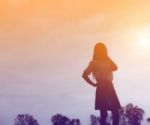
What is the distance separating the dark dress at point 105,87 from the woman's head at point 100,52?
20 cm

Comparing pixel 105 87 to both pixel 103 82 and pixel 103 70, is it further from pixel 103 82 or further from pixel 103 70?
pixel 103 70

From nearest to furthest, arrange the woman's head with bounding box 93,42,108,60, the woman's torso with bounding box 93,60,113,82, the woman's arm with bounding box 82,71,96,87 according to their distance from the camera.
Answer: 1. the woman's head with bounding box 93,42,108,60
2. the woman's torso with bounding box 93,60,113,82
3. the woman's arm with bounding box 82,71,96,87

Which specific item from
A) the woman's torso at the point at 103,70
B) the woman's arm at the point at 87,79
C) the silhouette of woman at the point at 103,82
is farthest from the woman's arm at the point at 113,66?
the woman's arm at the point at 87,79

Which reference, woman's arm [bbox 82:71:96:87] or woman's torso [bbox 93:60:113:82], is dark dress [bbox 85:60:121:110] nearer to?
woman's torso [bbox 93:60:113:82]

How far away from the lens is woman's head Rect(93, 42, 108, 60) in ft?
53.5

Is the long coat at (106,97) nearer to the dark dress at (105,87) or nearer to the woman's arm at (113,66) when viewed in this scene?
the dark dress at (105,87)

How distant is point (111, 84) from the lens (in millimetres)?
16734

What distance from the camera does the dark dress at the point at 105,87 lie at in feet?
53.9

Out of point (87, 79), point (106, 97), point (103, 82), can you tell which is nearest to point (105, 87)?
point (103, 82)

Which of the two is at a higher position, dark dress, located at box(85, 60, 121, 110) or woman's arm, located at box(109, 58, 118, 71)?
woman's arm, located at box(109, 58, 118, 71)

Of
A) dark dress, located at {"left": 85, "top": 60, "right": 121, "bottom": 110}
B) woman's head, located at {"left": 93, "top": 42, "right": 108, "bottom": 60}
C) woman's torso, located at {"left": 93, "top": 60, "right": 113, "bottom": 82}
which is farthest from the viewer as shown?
woman's torso, located at {"left": 93, "top": 60, "right": 113, "bottom": 82}

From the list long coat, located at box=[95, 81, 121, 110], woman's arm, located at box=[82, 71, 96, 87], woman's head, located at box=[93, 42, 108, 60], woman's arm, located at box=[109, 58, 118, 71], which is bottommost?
long coat, located at box=[95, 81, 121, 110]

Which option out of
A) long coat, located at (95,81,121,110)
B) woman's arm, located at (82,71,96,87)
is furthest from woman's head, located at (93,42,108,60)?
long coat, located at (95,81,121,110)

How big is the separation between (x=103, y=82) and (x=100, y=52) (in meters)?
1.17
